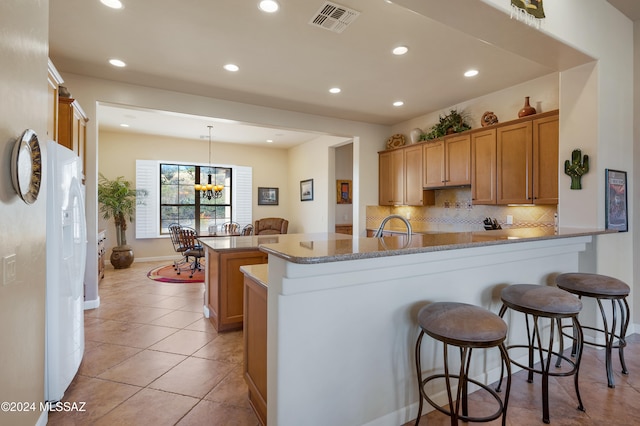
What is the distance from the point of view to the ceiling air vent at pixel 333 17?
2.44 meters

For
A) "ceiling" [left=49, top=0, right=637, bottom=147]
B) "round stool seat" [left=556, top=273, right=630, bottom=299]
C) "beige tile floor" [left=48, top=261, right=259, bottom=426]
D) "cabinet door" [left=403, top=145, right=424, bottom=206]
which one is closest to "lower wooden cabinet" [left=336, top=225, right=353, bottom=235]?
"cabinet door" [left=403, top=145, right=424, bottom=206]

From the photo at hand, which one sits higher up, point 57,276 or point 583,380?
point 57,276

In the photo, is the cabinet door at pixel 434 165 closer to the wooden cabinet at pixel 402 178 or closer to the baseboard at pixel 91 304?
the wooden cabinet at pixel 402 178

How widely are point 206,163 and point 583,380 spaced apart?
25.1 feet

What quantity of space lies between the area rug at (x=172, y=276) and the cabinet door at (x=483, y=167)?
14.9 ft

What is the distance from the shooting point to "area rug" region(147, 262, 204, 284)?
5272 millimetres

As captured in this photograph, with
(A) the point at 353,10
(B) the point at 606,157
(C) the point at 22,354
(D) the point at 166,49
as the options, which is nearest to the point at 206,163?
(D) the point at 166,49

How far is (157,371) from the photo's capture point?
236 cm

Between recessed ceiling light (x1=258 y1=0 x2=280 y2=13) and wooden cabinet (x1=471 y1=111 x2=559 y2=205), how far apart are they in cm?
308

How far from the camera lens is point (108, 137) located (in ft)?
22.3

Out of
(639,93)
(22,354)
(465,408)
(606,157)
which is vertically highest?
(639,93)

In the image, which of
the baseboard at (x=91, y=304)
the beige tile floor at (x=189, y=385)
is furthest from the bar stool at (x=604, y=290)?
the baseboard at (x=91, y=304)

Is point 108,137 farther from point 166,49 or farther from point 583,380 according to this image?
point 583,380

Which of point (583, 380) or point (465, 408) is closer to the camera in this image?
point (465, 408)
